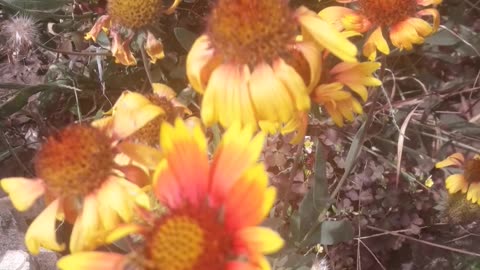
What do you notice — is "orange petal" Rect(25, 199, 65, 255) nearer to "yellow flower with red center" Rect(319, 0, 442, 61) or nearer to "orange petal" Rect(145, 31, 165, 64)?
"orange petal" Rect(145, 31, 165, 64)

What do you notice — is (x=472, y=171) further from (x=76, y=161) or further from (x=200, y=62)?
(x=76, y=161)

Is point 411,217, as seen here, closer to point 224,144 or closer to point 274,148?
point 274,148

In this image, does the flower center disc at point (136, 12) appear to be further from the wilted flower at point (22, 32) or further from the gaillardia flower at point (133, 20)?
the wilted flower at point (22, 32)

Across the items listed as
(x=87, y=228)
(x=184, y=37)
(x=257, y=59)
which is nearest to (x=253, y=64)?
(x=257, y=59)

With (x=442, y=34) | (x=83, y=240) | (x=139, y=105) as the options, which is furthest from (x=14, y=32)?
(x=442, y=34)

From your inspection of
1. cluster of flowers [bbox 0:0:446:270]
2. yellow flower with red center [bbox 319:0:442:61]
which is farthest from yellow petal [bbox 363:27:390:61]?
cluster of flowers [bbox 0:0:446:270]

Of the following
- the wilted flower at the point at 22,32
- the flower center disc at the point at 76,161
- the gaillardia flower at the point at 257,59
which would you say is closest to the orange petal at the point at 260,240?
the gaillardia flower at the point at 257,59
